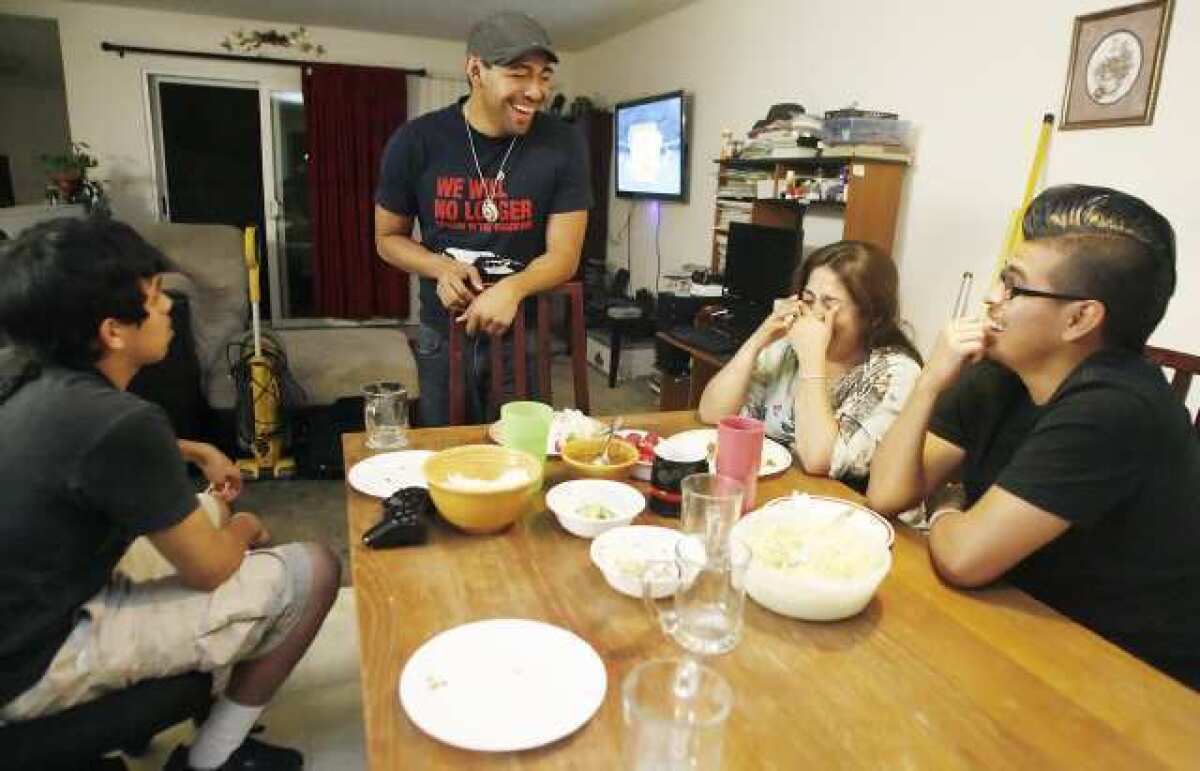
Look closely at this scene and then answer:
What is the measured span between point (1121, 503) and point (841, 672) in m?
0.54

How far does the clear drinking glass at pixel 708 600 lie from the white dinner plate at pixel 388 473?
1.71ft

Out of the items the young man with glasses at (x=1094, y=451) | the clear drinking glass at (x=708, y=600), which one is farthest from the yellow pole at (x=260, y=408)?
the young man with glasses at (x=1094, y=451)

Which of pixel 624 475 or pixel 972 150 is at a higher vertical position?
pixel 972 150

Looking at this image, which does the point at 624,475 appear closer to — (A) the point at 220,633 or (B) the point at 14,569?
(A) the point at 220,633

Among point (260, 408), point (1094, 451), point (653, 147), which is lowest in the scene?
point (260, 408)

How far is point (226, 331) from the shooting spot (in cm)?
336

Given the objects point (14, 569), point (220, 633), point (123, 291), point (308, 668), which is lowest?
point (308, 668)

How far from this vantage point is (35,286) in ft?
3.49

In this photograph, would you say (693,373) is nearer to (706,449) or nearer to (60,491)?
(706,449)

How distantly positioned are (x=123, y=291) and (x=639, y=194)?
14.4 feet

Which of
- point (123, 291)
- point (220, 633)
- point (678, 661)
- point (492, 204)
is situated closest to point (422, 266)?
point (492, 204)

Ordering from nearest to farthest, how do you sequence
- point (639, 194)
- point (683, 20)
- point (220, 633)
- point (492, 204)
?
point (220, 633) < point (492, 204) < point (683, 20) < point (639, 194)

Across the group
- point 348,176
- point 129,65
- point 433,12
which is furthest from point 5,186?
point 433,12

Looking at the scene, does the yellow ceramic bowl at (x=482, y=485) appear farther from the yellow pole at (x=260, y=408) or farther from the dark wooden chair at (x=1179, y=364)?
the yellow pole at (x=260, y=408)
